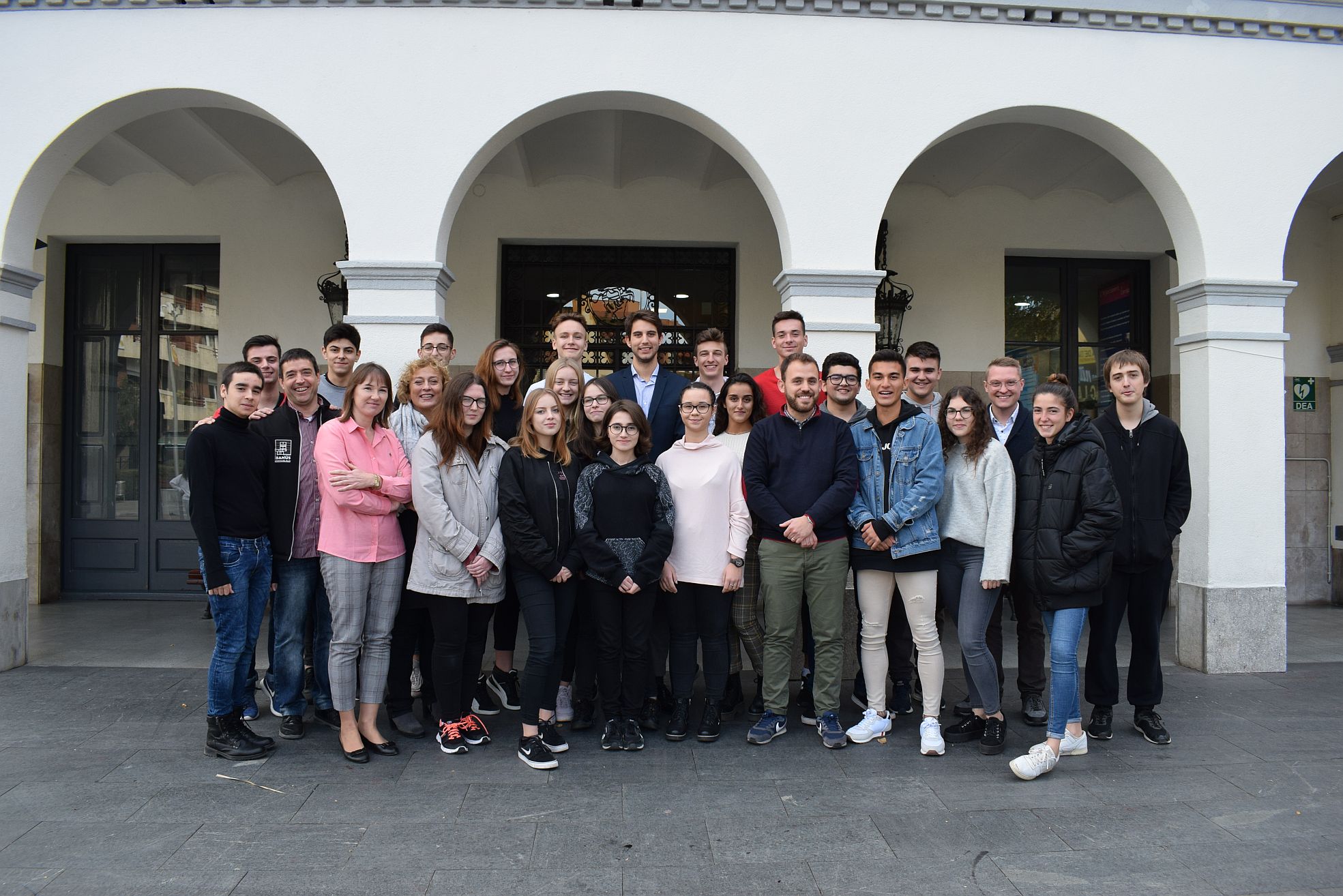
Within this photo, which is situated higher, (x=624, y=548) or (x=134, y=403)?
(x=134, y=403)

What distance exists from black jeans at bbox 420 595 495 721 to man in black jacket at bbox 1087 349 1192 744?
2973 mm

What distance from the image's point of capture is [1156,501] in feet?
13.0

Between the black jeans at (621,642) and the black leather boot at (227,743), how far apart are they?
5.21 ft

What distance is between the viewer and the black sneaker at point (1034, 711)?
4160mm

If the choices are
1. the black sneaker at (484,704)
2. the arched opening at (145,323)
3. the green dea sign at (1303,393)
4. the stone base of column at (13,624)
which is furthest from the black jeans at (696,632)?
the green dea sign at (1303,393)

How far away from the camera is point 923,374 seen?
4.22 metres

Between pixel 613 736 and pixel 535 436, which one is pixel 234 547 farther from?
pixel 613 736

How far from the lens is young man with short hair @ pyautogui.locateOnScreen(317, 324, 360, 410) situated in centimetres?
420

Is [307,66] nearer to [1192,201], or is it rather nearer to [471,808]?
[471,808]

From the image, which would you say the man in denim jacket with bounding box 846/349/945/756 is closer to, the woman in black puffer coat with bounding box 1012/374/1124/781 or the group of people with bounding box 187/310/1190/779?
the group of people with bounding box 187/310/1190/779

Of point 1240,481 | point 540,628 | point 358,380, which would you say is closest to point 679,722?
point 540,628

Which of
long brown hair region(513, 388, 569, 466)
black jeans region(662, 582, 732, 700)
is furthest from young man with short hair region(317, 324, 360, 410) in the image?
black jeans region(662, 582, 732, 700)

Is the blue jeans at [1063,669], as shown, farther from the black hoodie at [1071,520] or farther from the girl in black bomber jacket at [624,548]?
the girl in black bomber jacket at [624,548]

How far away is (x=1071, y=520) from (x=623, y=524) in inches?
78.6
